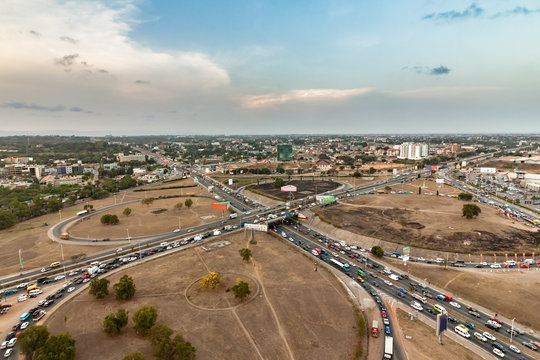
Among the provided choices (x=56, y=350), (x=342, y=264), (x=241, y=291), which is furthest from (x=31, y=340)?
(x=342, y=264)

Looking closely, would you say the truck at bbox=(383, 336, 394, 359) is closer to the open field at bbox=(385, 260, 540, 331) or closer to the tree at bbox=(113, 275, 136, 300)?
the open field at bbox=(385, 260, 540, 331)

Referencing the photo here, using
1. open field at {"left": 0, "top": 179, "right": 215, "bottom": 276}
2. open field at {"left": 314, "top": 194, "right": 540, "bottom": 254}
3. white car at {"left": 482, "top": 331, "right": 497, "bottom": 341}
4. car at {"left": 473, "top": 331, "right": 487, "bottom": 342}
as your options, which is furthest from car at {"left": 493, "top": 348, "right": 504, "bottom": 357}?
open field at {"left": 0, "top": 179, "right": 215, "bottom": 276}

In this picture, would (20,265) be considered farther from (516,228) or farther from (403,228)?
(516,228)

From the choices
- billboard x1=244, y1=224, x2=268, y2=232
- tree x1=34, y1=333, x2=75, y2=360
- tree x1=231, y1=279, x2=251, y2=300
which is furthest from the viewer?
billboard x1=244, y1=224, x2=268, y2=232

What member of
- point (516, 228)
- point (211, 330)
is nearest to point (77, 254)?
point (211, 330)

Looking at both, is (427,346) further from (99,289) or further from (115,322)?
(99,289)

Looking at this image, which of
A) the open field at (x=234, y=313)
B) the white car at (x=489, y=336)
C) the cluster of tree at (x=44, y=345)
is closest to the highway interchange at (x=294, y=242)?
the white car at (x=489, y=336)
